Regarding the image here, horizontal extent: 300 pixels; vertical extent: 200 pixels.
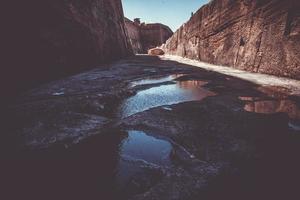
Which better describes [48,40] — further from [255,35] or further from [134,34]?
[134,34]

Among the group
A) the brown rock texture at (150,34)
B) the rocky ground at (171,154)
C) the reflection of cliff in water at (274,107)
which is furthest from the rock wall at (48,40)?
the brown rock texture at (150,34)

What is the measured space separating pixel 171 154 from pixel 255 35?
143 inches

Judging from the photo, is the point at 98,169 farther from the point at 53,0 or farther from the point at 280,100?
the point at 53,0

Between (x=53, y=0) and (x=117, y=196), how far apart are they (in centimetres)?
372

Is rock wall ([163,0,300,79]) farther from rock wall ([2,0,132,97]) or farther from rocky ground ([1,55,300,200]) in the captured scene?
rock wall ([2,0,132,97])

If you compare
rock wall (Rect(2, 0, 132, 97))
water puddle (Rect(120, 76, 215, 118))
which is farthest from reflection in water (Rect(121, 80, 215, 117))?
rock wall (Rect(2, 0, 132, 97))

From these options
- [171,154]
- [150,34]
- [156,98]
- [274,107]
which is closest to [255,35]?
[274,107]

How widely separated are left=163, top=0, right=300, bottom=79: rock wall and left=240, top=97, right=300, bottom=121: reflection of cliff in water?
1.32 m

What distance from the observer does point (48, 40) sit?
310 centimetres

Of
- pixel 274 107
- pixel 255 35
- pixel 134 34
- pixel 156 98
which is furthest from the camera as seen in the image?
pixel 134 34

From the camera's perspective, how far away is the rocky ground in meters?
0.77

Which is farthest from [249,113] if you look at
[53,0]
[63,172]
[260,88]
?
[53,0]

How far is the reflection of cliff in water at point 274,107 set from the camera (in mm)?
1581

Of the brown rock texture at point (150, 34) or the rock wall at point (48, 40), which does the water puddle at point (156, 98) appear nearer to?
the rock wall at point (48, 40)
